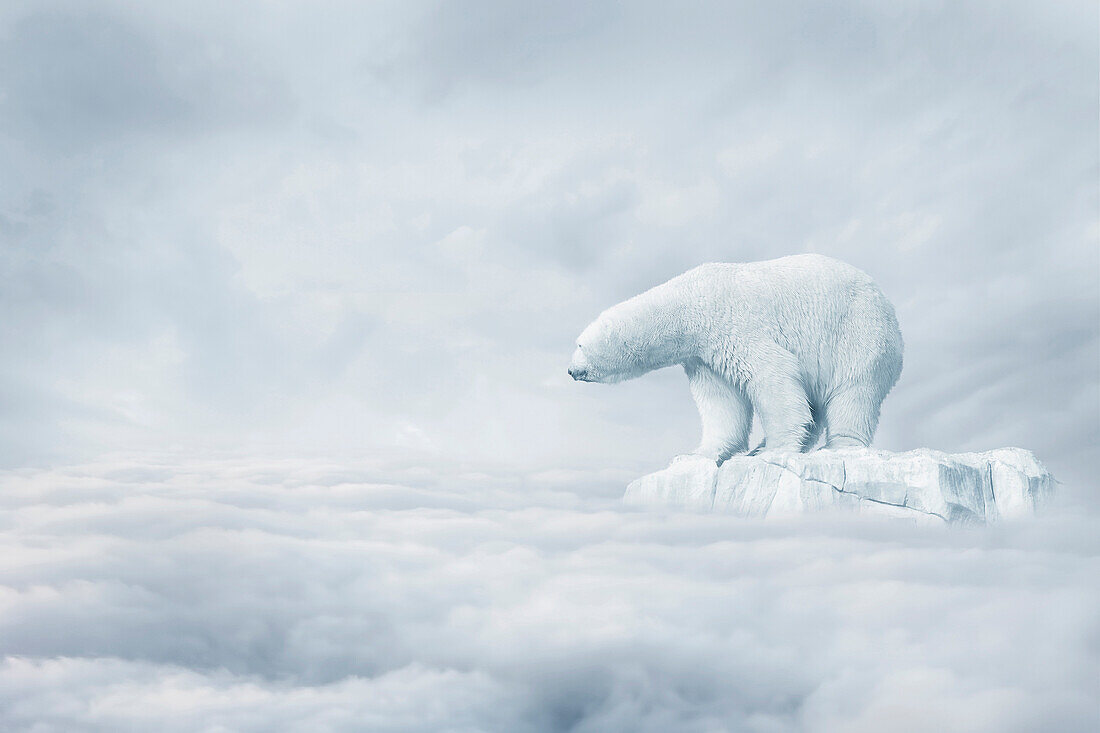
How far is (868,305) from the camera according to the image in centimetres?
869

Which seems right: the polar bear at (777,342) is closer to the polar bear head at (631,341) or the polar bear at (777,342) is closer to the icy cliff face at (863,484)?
the polar bear head at (631,341)

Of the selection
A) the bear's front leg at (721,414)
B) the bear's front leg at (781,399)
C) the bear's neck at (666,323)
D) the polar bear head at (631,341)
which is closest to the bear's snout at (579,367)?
the polar bear head at (631,341)

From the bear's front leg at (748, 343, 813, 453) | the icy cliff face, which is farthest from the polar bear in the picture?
the icy cliff face

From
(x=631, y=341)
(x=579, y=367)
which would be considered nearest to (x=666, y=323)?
(x=631, y=341)

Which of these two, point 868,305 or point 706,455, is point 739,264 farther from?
point 706,455

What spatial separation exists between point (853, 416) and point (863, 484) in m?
0.93

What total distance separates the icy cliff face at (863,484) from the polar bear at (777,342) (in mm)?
490

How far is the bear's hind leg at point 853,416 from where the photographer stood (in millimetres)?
8555

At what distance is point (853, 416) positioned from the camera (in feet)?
28.1

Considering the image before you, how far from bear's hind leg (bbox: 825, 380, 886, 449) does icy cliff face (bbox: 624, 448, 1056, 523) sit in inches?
17.2

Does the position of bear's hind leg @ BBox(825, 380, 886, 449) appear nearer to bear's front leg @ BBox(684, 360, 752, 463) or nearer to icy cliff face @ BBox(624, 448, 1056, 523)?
icy cliff face @ BBox(624, 448, 1056, 523)

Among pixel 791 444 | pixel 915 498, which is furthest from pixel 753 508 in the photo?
pixel 915 498

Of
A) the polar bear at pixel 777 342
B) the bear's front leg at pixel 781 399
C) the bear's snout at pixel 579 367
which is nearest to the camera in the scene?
the bear's front leg at pixel 781 399

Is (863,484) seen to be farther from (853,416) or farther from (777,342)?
(777,342)
